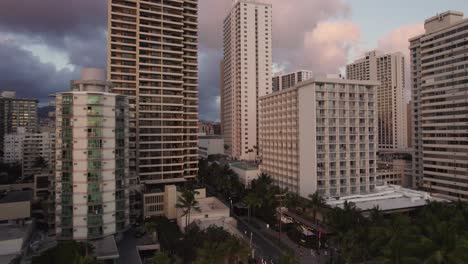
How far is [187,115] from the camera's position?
105 metres

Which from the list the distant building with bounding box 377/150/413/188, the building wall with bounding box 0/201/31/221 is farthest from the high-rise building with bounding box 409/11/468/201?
the building wall with bounding box 0/201/31/221

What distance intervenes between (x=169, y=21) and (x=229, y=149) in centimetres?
9947

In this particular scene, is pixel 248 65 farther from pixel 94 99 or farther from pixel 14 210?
pixel 14 210

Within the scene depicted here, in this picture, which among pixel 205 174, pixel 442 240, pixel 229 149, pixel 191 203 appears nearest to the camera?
pixel 442 240

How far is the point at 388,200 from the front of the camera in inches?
2970

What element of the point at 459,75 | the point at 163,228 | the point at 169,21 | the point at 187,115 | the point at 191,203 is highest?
the point at 169,21

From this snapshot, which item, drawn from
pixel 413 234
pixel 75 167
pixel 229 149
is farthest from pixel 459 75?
pixel 229 149

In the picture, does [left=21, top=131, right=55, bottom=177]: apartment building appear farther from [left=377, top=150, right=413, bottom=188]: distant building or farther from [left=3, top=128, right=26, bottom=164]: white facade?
[left=377, top=150, right=413, bottom=188]: distant building

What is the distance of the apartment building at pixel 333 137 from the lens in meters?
79.6

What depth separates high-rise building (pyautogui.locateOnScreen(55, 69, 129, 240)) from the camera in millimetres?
60000

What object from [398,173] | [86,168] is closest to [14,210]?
[86,168]

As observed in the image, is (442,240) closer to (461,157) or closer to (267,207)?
(267,207)

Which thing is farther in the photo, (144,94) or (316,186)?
(144,94)

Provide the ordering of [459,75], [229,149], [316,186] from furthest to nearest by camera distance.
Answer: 1. [229,149]
2. [459,75]
3. [316,186]
